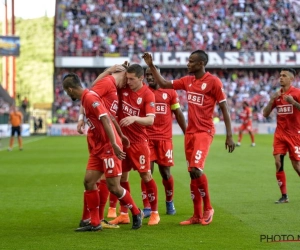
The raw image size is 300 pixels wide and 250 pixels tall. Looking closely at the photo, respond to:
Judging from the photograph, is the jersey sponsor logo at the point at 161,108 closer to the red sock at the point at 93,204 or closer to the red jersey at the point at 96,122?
the red jersey at the point at 96,122

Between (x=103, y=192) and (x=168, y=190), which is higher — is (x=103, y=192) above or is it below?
above

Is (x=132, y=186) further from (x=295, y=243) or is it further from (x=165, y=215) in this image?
(x=295, y=243)

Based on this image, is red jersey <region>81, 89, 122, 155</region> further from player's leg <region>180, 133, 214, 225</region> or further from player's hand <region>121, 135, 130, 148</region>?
player's leg <region>180, 133, 214, 225</region>

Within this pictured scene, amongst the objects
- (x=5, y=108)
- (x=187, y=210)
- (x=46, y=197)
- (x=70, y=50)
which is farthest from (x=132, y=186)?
(x=70, y=50)

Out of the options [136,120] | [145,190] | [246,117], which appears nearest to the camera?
[136,120]

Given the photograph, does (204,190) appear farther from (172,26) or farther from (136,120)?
(172,26)

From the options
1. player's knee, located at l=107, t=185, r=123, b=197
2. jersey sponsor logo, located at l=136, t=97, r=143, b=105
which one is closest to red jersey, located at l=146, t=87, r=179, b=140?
jersey sponsor logo, located at l=136, t=97, r=143, b=105

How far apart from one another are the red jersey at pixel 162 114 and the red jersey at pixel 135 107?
1.25 meters

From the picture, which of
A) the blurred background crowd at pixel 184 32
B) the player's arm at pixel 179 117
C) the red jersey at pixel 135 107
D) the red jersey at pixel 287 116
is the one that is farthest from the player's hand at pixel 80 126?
the blurred background crowd at pixel 184 32

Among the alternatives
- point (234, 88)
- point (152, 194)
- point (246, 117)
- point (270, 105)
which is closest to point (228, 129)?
point (152, 194)

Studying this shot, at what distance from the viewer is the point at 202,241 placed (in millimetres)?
8453

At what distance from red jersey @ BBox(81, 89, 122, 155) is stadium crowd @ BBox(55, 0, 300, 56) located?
1804 inches

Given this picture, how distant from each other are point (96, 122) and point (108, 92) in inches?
20.1

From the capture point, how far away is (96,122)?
9.19m
